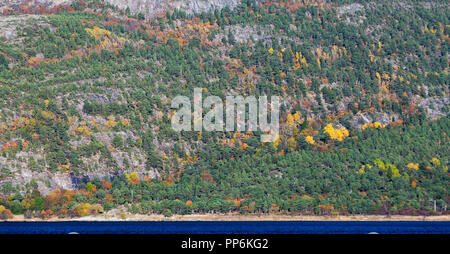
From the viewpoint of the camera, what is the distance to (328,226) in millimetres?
193000

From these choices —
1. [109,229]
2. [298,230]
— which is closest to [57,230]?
[109,229]

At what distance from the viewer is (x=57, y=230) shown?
168250 mm
